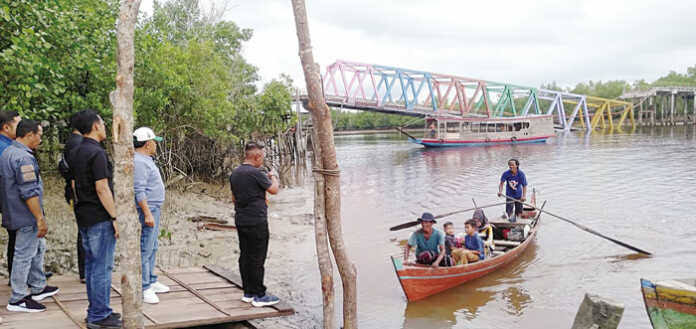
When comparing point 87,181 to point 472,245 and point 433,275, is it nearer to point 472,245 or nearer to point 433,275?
point 433,275

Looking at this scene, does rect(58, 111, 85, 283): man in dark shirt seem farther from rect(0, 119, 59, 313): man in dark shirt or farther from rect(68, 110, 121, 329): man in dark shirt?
rect(0, 119, 59, 313): man in dark shirt

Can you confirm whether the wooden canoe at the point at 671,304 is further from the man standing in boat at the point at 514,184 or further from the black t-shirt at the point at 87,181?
the man standing in boat at the point at 514,184

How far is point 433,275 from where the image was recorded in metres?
7.38

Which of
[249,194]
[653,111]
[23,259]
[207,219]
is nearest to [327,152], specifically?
[249,194]

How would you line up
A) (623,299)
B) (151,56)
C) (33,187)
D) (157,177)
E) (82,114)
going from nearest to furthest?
(82,114), (33,187), (157,177), (623,299), (151,56)

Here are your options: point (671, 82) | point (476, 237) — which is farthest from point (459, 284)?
point (671, 82)

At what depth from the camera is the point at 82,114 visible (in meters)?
4.23

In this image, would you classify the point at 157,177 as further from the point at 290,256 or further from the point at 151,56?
the point at 151,56

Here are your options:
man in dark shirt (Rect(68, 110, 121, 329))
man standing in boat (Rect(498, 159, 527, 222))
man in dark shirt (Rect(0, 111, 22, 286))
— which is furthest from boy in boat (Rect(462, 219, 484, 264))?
man in dark shirt (Rect(0, 111, 22, 286))

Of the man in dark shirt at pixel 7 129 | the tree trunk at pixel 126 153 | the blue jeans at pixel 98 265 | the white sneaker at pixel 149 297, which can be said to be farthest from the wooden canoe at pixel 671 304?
the man in dark shirt at pixel 7 129

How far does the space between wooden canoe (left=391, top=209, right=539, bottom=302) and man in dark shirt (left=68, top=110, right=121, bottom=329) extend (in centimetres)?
379

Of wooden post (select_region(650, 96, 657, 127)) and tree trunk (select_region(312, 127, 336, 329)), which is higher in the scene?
wooden post (select_region(650, 96, 657, 127))

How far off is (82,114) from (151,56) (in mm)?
8161

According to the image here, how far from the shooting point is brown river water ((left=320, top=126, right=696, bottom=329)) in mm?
7297
